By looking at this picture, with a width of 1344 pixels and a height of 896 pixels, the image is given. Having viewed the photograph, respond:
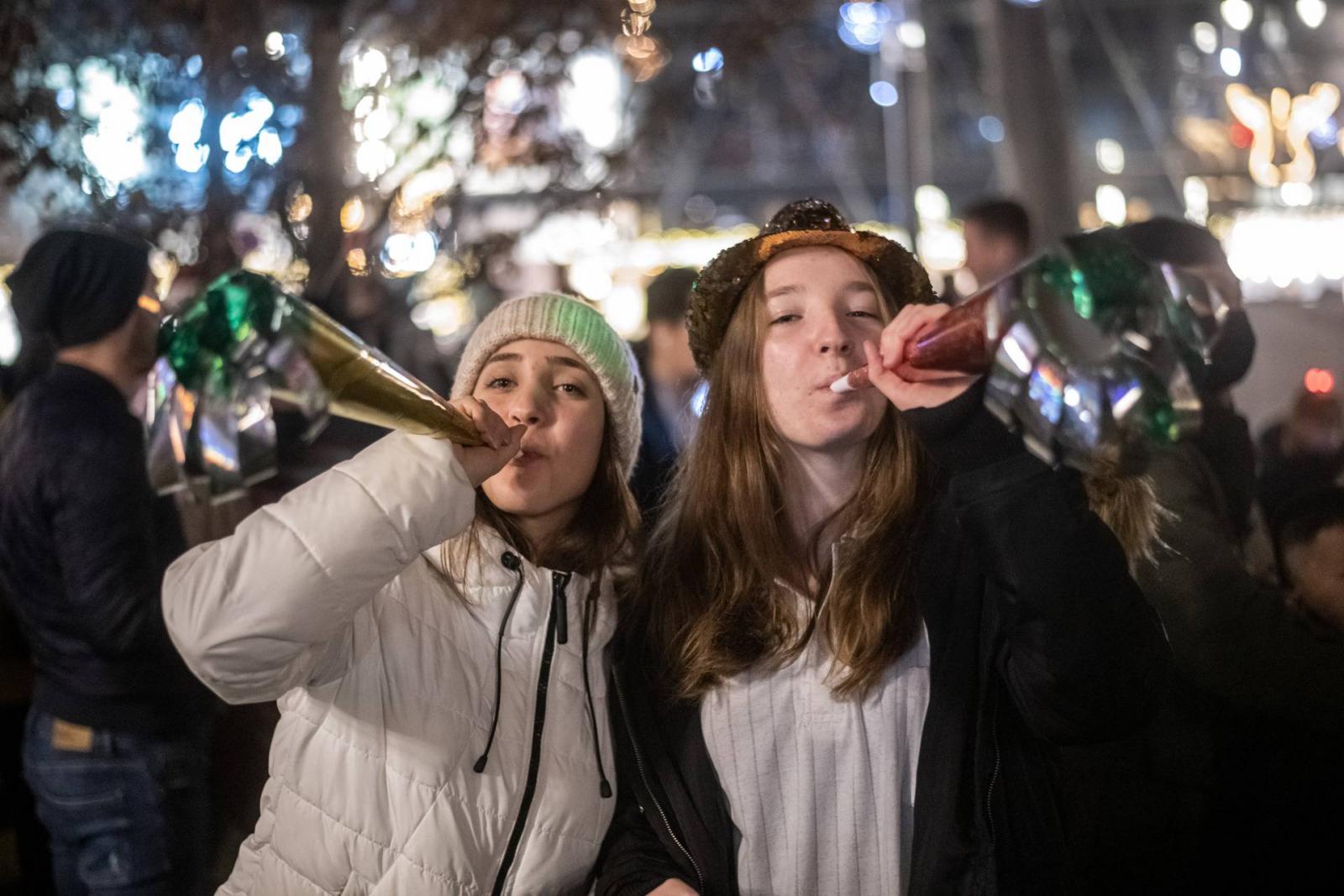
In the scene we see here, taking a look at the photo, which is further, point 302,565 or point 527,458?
point 527,458

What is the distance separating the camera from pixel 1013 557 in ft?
6.59

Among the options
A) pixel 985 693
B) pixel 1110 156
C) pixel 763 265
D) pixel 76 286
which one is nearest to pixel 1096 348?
pixel 985 693

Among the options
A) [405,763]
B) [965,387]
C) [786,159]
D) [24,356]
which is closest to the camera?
[965,387]

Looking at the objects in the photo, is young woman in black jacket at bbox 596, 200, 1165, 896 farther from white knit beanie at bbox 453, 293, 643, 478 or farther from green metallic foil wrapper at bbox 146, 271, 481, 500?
green metallic foil wrapper at bbox 146, 271, 481, 500

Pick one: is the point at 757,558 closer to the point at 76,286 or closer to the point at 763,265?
the point at 763,265

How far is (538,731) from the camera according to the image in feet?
7.54

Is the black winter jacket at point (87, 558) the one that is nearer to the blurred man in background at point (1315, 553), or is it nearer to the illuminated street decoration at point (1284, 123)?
the blurred man in background at point (1315, 553)

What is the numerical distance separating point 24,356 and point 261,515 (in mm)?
3632

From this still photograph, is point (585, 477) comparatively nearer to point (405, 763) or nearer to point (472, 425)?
point (472, 425)

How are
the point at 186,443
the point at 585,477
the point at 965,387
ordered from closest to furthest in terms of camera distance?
the point at 186,443 → the point at 965,387 → the point at 585,477

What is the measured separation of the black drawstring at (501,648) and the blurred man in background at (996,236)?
415 cm

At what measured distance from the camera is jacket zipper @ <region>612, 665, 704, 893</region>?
2.32 metres

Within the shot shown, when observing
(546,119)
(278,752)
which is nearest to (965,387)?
(278,752)

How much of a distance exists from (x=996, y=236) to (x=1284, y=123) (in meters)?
10.3
